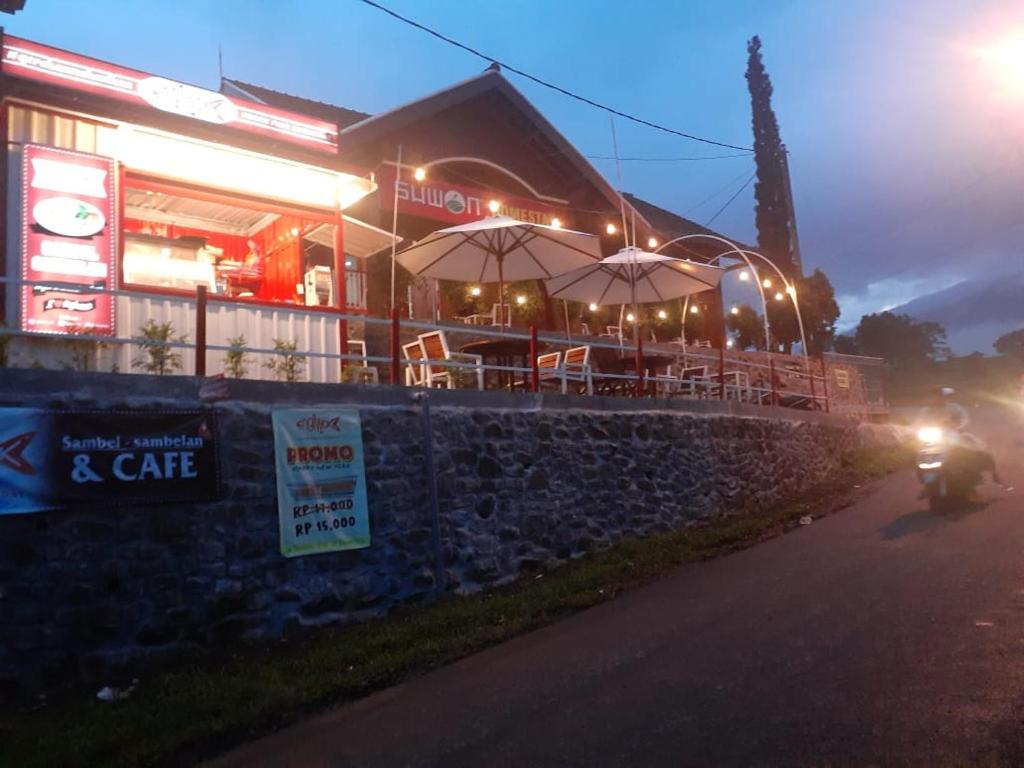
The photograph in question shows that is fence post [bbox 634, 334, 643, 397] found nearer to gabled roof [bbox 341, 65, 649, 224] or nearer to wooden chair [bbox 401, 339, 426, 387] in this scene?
wooden chair [bbox 401, 339, 426, 387]

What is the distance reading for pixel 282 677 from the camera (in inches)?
238

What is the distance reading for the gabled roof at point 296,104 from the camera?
16000 mm

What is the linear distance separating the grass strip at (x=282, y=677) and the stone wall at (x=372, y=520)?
0.29 metres

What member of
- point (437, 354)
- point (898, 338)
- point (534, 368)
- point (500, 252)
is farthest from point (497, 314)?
point (898, 338)

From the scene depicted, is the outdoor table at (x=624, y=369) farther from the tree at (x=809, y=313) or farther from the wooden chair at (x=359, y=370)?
the tree at (x=809, y=313)

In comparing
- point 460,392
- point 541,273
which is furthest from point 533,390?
point 541,273

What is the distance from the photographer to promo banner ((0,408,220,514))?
6012 mm

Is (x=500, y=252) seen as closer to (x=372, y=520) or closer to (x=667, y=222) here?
(x=372, y=520)

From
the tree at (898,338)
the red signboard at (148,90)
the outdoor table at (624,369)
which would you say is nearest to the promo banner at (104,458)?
the red signboard at (148,90)

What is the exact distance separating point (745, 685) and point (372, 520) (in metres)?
3.90

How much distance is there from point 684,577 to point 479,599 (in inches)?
80.1

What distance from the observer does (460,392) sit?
29.3 ft

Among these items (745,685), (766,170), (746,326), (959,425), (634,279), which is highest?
(766,170)

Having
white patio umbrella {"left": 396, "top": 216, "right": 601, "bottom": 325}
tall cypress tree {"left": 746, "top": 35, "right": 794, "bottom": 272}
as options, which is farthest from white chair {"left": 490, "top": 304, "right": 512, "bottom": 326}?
tall cypress tree {"left": 746, "top": 35, "right": 794, "bottom": 272}
